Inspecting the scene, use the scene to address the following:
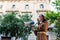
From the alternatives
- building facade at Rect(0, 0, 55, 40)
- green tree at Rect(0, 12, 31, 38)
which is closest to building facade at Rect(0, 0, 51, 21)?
building facade at Rect(0, 0, 55, 40)

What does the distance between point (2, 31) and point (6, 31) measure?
0.40 metres

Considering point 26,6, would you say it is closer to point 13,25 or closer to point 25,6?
point 25,6

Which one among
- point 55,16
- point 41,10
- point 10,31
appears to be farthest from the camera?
point 41,10

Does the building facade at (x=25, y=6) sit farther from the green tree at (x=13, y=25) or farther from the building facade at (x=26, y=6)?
the green tree at (x=13, y=25)

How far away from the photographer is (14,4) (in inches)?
1006

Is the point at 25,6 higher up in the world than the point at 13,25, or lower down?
higher up

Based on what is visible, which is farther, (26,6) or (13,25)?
(26,6)

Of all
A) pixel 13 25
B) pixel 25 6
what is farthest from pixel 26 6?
pixel 13 25

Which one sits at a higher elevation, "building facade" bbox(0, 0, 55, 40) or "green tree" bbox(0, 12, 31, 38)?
"building facade" bbox(0, 0, 55, 40)

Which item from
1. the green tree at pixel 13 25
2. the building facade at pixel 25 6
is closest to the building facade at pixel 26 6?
the building facade at pixel 25 6

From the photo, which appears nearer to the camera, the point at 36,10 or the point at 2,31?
the point at 2,31

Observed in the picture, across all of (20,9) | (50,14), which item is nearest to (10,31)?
(50,14)

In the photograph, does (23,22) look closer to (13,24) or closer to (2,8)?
(13,24)

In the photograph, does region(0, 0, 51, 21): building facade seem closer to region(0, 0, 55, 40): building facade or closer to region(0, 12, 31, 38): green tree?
region(0, 0, 55, 40): building facade
